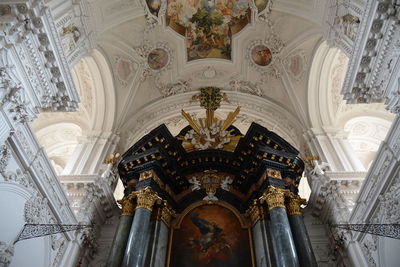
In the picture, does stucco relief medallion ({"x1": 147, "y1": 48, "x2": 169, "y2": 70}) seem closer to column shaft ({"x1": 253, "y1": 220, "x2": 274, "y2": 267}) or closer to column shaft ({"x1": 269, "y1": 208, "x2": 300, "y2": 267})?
column shaft ({"x1": 253, "y1": 220, "x2": 274, "y2": 267})

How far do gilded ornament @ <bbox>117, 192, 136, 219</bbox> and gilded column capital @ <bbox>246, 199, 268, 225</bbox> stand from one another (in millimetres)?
3545

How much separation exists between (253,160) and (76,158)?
631 cm

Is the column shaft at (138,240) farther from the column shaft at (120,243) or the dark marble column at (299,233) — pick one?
the dark marble column at (299,233)

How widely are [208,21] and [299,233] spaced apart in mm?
9040

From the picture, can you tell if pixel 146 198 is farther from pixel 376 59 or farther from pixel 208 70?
pixel 208 70

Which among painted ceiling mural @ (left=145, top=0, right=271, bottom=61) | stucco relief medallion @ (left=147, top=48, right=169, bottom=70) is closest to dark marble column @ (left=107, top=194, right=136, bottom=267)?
stucco relief medallion @ (left=147, top=48, right=169, bottom=70)

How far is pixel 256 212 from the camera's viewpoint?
988 cm

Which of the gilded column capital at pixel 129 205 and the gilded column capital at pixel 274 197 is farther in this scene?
the gilded column capital at pixel 129 205

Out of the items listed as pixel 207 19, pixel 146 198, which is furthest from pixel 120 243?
pixel 207 19

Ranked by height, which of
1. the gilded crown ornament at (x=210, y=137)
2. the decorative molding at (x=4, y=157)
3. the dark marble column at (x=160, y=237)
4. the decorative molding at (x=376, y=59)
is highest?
the gilded crown ornament at (x=210, y=137)

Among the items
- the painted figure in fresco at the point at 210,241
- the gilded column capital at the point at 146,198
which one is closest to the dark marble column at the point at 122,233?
the gilded column capital at the point at 146,198

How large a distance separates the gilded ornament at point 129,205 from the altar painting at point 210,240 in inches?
62.5

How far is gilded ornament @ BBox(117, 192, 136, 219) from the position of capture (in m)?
9.59

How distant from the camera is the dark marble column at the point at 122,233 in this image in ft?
27.8
